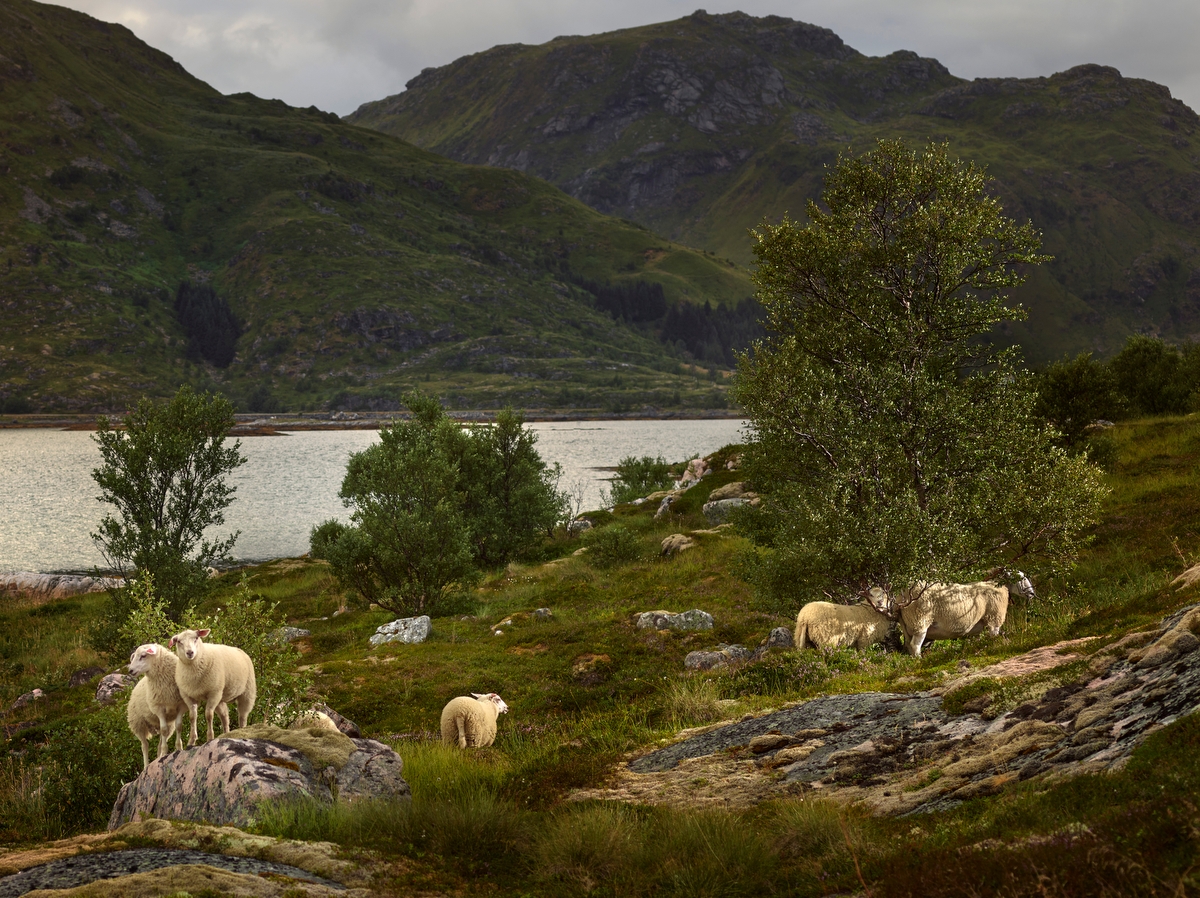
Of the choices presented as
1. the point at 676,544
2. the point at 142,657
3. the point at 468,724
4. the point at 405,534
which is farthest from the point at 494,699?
the point at 676,544

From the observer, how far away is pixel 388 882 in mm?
7793

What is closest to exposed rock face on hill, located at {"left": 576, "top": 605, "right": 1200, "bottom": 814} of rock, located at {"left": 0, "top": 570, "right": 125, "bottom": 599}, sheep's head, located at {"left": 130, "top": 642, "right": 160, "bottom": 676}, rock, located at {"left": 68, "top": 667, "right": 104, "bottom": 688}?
sheep's head, located at {"left": 130, "top": 642, "right": 160, "bottom": 676}

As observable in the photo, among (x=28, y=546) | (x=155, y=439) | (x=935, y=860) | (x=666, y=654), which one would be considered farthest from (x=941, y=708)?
(x=28, y=546)

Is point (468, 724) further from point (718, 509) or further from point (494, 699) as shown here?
point (718, 509)

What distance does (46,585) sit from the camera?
53938 millimetres

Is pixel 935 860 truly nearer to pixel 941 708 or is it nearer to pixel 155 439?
pixel 941 708

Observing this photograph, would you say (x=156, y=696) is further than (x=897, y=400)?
No

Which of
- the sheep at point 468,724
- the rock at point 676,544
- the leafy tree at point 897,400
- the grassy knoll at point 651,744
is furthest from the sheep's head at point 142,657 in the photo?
the rock at point 676,544

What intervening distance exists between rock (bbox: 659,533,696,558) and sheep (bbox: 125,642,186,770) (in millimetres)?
32507

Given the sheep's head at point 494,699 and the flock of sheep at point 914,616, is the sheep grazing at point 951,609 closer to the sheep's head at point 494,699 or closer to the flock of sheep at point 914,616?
the flock of sheep at point 914,616

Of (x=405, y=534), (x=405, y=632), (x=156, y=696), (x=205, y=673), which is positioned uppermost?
(x=205, y=673)

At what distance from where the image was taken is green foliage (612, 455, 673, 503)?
77438 millimetres

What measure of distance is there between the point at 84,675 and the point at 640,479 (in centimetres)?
5745

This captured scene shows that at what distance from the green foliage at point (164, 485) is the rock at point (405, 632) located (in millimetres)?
9125
